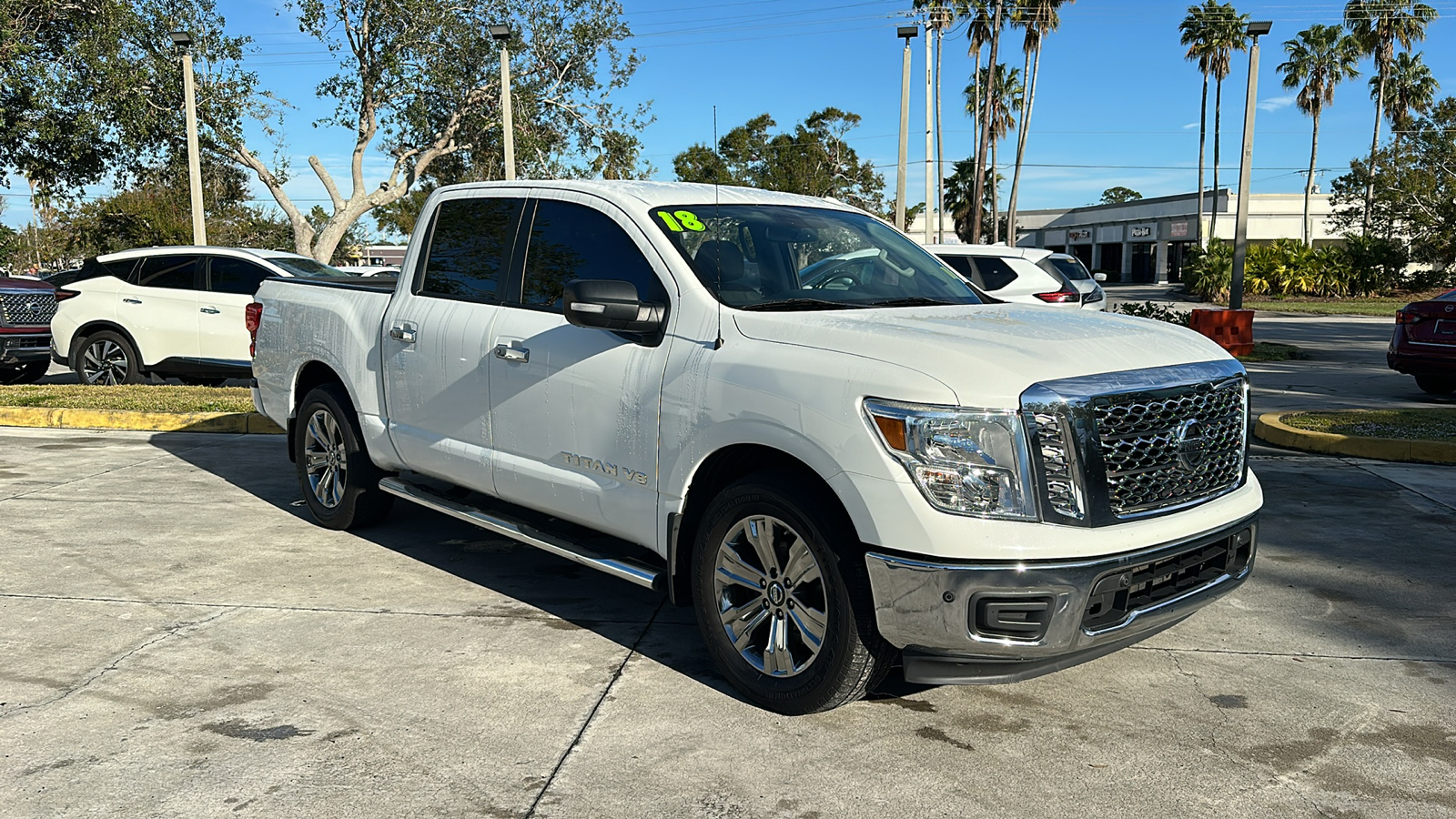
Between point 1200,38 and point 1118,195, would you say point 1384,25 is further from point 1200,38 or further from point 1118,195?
point 1118,195

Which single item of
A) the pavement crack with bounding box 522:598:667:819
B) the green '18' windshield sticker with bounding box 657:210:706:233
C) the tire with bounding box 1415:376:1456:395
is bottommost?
the pavement crack with bounding box 522:598:667:819

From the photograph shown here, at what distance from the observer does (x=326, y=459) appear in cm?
671

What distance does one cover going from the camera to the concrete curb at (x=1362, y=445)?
29.5 feet

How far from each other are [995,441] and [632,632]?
2.14 meters

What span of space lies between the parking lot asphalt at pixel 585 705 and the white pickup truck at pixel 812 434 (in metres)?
0.35

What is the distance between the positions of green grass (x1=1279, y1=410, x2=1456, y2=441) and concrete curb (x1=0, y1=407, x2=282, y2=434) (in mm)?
9210

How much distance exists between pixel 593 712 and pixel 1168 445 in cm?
219

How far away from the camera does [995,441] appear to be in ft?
11.6

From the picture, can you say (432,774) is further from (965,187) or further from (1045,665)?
(965,187)

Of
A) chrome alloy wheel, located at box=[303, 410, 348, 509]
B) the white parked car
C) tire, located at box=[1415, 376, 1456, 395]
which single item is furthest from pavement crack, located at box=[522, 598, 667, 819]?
tire, located at box=[1415, 376, 1456, 395]

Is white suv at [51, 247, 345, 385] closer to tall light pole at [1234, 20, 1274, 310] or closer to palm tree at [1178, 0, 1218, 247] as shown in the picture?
tall light pole at [1234, 20, 1274, 310]

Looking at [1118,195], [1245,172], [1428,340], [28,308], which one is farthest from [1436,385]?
[1118,195]

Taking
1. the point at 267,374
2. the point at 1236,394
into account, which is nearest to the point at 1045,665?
the point at 1236,394

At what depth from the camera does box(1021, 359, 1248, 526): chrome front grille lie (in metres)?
3.57
